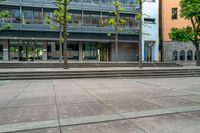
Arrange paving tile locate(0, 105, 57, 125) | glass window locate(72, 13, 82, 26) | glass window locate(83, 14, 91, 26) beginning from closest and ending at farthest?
1. paving tile locate(0, 105, 57, 125)
2. glass window locate(72, 13, 82, 26)
3. glass window locate(83, 14, 91, 26)

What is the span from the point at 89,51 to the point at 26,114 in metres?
31.2

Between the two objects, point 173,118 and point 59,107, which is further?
point 59,107

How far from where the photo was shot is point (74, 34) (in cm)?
3453

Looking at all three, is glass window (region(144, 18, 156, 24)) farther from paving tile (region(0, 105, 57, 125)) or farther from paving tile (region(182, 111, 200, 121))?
paving tile (region(0, 105, 57, 125))

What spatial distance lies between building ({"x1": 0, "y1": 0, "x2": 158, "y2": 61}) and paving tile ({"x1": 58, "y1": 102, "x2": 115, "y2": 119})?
81.6 feet

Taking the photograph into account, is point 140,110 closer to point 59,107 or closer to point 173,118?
point 173,118

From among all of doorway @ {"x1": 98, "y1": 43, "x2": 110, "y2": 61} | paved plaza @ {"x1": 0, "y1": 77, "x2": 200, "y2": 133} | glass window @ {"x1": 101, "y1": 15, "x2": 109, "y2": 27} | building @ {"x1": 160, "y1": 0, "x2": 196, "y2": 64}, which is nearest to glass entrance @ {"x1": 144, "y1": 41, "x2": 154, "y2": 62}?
building @ {"x1": 160, "y1": 0, "x2": 196, "y2": 64}

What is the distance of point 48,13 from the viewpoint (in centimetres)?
Answer: 3441

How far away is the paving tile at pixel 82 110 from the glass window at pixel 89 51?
2949cm

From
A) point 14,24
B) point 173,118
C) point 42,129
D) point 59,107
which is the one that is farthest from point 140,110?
point 14,24

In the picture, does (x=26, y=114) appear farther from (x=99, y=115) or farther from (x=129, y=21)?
(x=129, y=21)

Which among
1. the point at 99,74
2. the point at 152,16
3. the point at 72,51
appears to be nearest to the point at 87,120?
the point at 99,74

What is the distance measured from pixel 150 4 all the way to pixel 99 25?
1025 cm

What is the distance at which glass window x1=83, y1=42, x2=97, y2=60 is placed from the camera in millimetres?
37125
